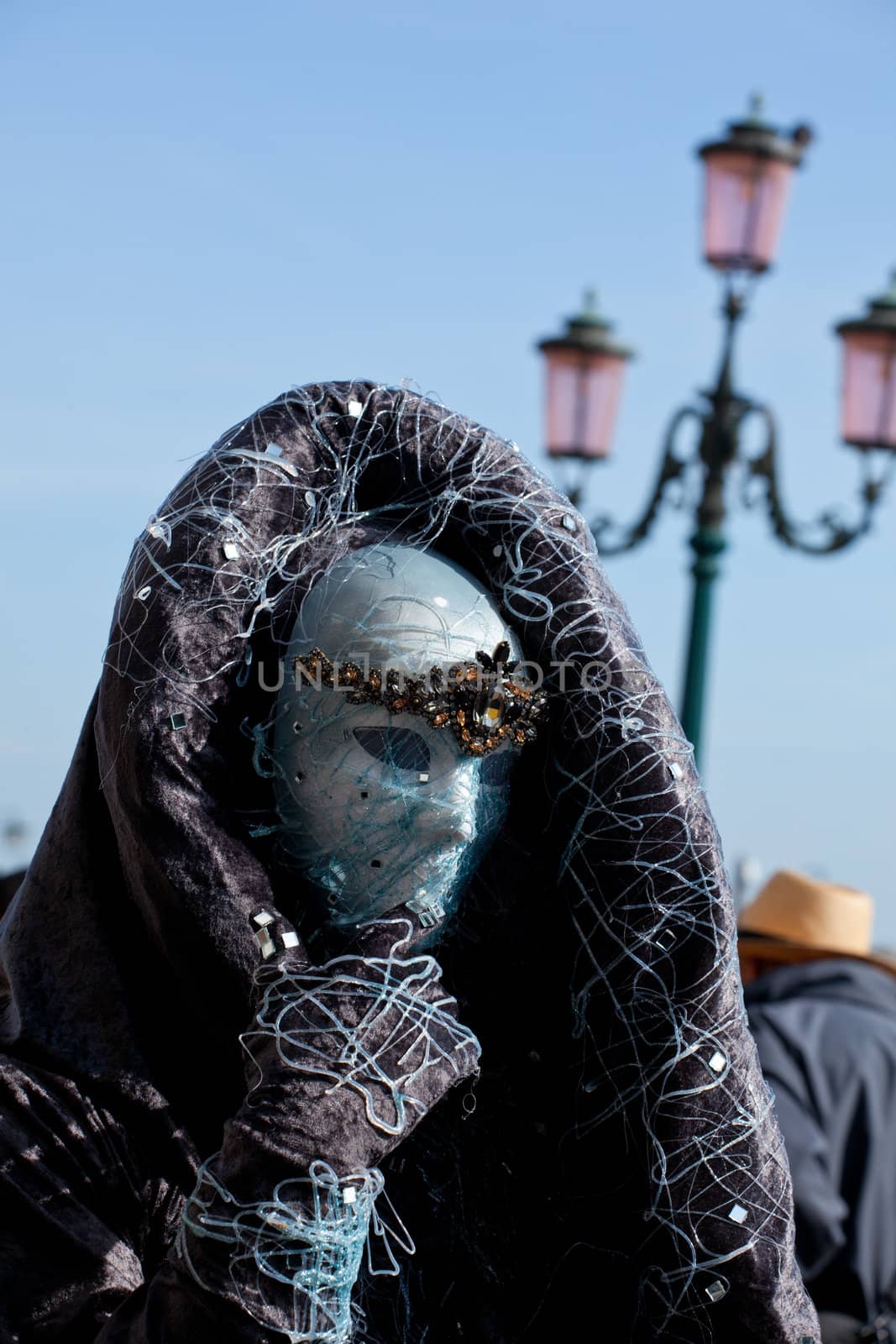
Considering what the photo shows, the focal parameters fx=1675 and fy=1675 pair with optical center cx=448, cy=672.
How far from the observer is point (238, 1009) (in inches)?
74.1

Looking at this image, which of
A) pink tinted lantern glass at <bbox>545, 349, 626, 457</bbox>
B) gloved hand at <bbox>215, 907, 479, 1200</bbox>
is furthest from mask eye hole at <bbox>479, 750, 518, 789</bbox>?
pink tinted lantern glass at <bbox>545, 349, 626, 457</bbox>

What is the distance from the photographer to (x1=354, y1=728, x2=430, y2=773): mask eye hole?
193cm

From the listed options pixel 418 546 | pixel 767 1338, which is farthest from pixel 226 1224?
pixel 418 546

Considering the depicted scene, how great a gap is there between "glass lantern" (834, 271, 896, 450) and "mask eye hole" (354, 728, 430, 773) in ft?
17.9

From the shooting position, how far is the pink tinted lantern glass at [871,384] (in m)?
6.90

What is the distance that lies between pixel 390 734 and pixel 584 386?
17.7ft

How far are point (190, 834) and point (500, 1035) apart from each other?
20.3 inches

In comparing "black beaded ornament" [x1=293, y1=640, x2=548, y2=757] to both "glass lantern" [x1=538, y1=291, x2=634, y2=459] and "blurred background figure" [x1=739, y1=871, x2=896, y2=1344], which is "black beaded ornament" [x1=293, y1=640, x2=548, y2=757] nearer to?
"blurred background figure" [x1=739, y1=871, x2=896, y2=1344]

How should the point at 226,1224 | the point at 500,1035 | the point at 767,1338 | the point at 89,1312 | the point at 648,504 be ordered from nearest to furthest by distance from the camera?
1. the point at 226,1224
2. the point at 89,1312
3. the point at 767,1338
4. the point at 500,1035
5. the point at 648,504

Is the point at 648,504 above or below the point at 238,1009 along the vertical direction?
above

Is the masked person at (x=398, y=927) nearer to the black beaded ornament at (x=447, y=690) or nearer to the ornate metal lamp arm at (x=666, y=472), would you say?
the black beaded ornament at (x=447, y=690)

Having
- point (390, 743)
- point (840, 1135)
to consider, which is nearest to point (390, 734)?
point (390, 743)

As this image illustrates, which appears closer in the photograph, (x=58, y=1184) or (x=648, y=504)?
(x=58, y=1184)

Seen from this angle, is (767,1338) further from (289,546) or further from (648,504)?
(648,504)
